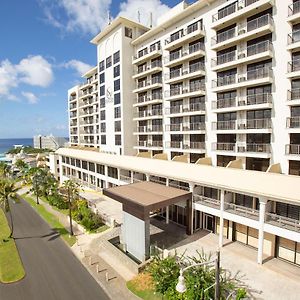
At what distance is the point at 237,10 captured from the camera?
30.0 meters

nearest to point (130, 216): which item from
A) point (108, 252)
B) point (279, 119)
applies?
point (108, 252)

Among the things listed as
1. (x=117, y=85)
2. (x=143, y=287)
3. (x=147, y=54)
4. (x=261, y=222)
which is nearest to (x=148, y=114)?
(x=117, y=85)

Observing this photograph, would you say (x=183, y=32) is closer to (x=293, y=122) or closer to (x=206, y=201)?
(x=293, y=122)

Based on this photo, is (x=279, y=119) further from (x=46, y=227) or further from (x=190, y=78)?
(x=46, y=227)

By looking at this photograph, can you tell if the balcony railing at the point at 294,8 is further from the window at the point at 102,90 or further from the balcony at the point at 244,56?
the window at the point at 102,90

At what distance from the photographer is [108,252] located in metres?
27.5

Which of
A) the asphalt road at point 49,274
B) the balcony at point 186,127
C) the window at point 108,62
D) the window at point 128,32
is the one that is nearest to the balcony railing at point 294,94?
the balcony at point 186,127

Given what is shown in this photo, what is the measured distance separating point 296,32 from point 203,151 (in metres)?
18.0

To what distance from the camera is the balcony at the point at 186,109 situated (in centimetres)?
3584

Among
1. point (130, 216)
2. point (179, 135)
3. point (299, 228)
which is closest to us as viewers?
point (299, 228)

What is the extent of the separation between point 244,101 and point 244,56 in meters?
5.65

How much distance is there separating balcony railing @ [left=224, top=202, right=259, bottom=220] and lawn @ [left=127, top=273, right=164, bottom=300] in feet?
35.4

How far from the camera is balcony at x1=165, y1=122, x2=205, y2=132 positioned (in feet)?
118

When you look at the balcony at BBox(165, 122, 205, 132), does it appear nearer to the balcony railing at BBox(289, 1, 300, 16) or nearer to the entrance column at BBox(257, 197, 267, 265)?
the entrance column at BBox(257, 197, 267, 265)
